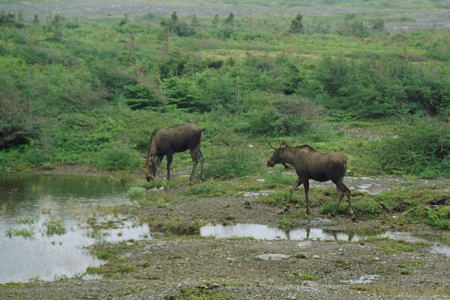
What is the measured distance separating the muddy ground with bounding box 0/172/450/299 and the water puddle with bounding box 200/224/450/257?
38 centimetres

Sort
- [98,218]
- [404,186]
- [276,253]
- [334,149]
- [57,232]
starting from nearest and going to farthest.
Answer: [276,253] → [57,232] → [98,218] → [404,186] → [334,149]

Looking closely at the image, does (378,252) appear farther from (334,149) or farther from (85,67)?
(85,67)

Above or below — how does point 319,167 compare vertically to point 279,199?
above

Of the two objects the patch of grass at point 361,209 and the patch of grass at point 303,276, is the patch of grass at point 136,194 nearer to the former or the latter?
the patch of grass at point 361,209

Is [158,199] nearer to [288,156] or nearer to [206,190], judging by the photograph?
[206,190]

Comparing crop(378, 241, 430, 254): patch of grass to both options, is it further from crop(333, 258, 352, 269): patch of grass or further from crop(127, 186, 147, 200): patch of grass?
crop(127, 186, 147, 200): patch of grass

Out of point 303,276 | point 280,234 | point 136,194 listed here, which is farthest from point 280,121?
point 303,276

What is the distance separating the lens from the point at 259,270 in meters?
15.3

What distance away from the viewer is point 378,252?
1652 cm

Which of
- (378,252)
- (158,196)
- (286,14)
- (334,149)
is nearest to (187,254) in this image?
(378,252)

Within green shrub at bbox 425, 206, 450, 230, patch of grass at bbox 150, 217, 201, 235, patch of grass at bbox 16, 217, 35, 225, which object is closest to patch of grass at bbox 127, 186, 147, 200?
patch of grass at bbox 150, 217, 201, 235

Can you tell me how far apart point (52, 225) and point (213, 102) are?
19621mm

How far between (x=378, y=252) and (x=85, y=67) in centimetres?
3092

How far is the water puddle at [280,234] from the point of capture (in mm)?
18609
